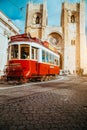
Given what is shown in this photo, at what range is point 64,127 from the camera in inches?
131

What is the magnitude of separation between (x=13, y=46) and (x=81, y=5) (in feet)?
134

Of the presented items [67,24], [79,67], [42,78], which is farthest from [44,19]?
[42,78]

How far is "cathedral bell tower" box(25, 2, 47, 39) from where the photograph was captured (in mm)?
50750

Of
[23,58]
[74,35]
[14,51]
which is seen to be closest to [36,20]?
[74,35]

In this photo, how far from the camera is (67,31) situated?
50.0 m

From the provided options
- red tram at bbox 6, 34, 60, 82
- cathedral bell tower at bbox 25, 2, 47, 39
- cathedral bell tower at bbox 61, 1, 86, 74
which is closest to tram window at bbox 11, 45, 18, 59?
red tram at bbox 6, 34, 60, 82

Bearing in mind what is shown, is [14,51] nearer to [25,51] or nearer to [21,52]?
[21,52]

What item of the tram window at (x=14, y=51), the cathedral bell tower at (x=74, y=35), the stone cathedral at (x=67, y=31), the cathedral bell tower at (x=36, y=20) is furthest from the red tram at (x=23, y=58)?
the cathedral bell tower at (x=36, y=20)

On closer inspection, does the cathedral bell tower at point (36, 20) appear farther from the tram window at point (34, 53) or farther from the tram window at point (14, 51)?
the tram window at point (14, 51)

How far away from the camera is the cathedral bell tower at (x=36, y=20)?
50750 mm

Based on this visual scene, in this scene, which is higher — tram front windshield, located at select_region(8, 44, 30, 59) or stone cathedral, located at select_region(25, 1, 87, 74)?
stone cathedral, located at select_region(25, 1, 87, 74)

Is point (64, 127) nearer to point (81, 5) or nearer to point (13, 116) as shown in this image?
point (13, 116)

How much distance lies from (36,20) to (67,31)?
8491 mm

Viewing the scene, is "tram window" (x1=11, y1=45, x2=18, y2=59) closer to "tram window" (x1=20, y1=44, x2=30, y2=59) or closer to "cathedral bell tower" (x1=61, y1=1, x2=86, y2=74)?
"tram window" (x1=20, y1=44, x2=30, y2=59)
